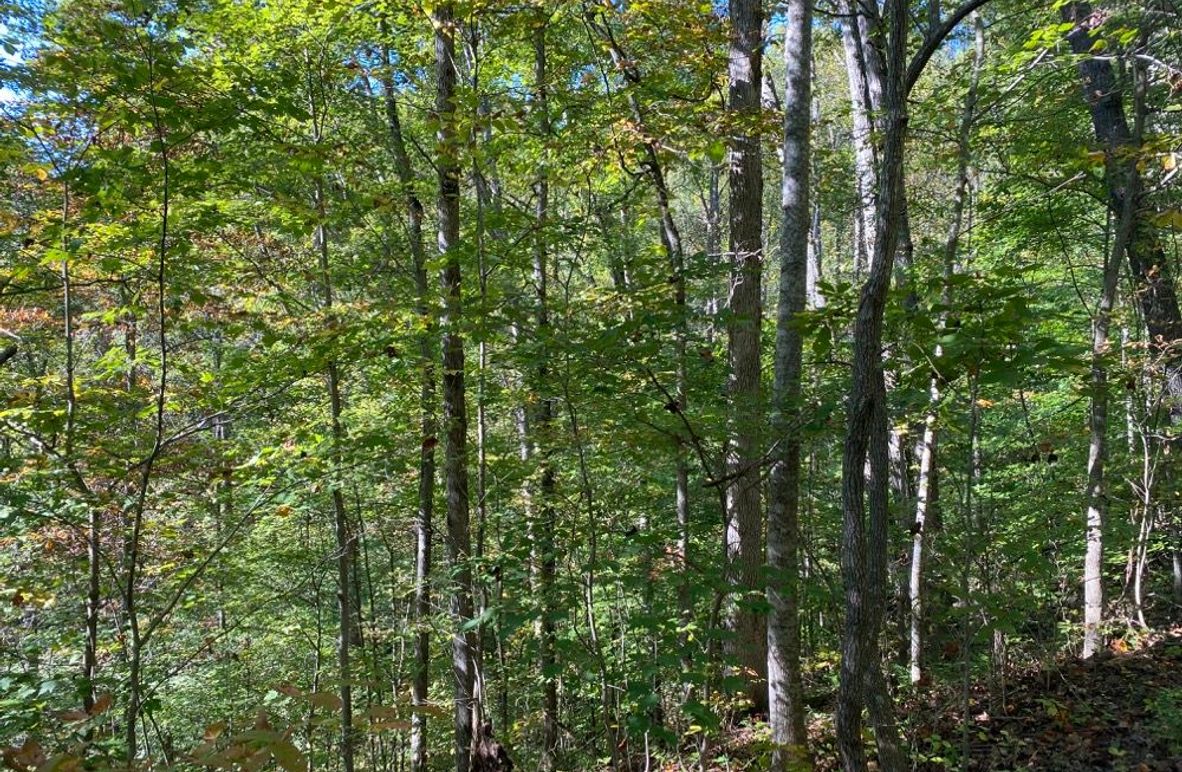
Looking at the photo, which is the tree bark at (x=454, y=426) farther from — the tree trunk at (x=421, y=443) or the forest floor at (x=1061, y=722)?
the forest floor at (x=1061, y=722)

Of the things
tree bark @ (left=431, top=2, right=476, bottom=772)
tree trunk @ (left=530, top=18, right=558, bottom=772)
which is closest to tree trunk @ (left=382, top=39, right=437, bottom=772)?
tree bark @ (left=431, top=2, right=476, bottom=772)

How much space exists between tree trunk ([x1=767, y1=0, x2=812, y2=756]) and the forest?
1.1 inches

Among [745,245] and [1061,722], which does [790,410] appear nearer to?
[745,245]

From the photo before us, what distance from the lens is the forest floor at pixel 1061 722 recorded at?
15.1 feet

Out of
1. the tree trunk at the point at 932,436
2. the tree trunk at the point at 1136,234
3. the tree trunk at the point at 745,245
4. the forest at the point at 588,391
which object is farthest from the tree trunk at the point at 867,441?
the tree trunk at the point at 1136,234

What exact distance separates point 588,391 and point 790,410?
1.26 metres

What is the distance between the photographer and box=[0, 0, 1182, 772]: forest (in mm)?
3279

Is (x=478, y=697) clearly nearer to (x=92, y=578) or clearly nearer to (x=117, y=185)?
(x=92, y=578)

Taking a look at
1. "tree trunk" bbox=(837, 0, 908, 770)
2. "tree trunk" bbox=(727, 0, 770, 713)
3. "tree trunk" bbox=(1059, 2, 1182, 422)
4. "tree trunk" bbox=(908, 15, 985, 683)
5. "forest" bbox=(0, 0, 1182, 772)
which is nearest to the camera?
"tree trunk" bbox=(837, 0, 908, 770)

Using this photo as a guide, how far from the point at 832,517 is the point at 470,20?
21.7ft

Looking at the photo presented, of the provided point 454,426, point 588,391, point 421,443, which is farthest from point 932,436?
point 421,443

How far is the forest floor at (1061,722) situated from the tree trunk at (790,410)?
0.88 metres

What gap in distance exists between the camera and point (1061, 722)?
513cm

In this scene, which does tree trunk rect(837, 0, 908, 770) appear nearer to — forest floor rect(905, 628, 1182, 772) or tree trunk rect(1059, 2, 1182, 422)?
forest floor rect(905, 628, 1182, 772)
